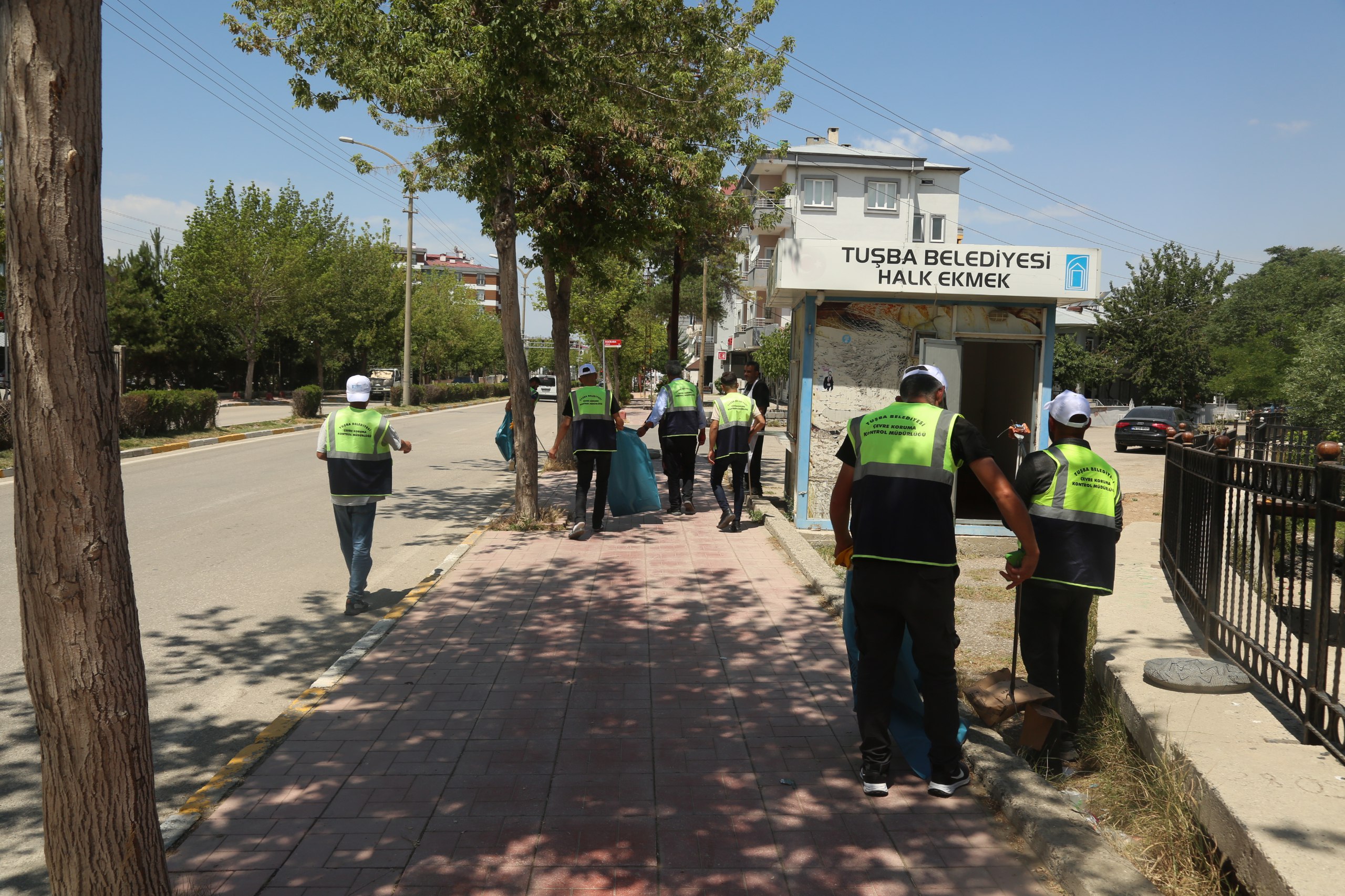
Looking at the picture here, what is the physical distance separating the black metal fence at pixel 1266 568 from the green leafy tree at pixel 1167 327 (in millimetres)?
49336

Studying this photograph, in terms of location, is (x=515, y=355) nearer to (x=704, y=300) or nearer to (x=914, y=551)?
(x=914, y=551)

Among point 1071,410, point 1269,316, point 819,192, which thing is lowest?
point 1071,410

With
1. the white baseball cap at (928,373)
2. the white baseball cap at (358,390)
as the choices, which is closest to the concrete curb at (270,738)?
the white baseball cap at (358,390)

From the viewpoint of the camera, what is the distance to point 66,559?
263 centimetres

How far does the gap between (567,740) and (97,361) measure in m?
2.88

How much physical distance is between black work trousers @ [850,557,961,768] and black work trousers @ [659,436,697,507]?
24.1 feet

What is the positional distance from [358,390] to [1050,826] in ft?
18.8

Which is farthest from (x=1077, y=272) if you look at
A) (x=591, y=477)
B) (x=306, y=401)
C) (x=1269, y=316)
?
(x=1269, y=316)

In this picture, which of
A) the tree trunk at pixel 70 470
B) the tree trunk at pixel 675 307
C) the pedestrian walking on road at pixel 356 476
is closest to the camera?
the tree trunk at pixel 70 470

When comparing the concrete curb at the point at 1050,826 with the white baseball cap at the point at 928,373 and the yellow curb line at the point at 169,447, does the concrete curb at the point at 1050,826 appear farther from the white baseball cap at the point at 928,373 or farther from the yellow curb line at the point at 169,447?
the yellow curb line at the point at 169,447

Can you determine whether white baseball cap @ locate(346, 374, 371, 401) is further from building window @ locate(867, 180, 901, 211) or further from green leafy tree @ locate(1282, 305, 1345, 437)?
building window @ locate(867, 180, 901, 211)

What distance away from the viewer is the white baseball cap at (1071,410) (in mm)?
4637

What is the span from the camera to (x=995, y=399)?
14.6 meters

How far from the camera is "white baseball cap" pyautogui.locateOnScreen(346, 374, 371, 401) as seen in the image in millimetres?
7516
